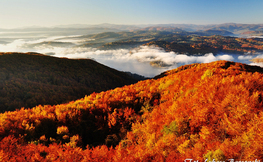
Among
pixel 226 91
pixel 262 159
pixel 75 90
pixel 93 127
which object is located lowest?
pixel 75 90

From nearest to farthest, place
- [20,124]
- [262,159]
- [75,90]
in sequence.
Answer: [262,159] → [20,124] → [75,90]

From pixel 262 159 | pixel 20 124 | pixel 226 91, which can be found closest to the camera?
pixel 262 159

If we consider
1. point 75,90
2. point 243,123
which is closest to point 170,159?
point 243,123

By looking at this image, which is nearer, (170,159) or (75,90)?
(170,159)

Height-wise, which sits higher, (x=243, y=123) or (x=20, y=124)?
(x=243, y=123)

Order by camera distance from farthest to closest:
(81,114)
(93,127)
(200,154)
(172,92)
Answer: (172,92) → (81,114) → (93,127) → (200,154)

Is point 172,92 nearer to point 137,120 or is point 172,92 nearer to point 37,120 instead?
point 137,120

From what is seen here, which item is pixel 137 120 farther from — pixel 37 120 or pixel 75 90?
pixel 75 90

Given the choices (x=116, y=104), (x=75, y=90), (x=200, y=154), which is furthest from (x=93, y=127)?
(x=75, y=90)

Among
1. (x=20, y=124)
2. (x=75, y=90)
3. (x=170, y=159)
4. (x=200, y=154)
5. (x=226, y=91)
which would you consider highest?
(x=226, y=91)
